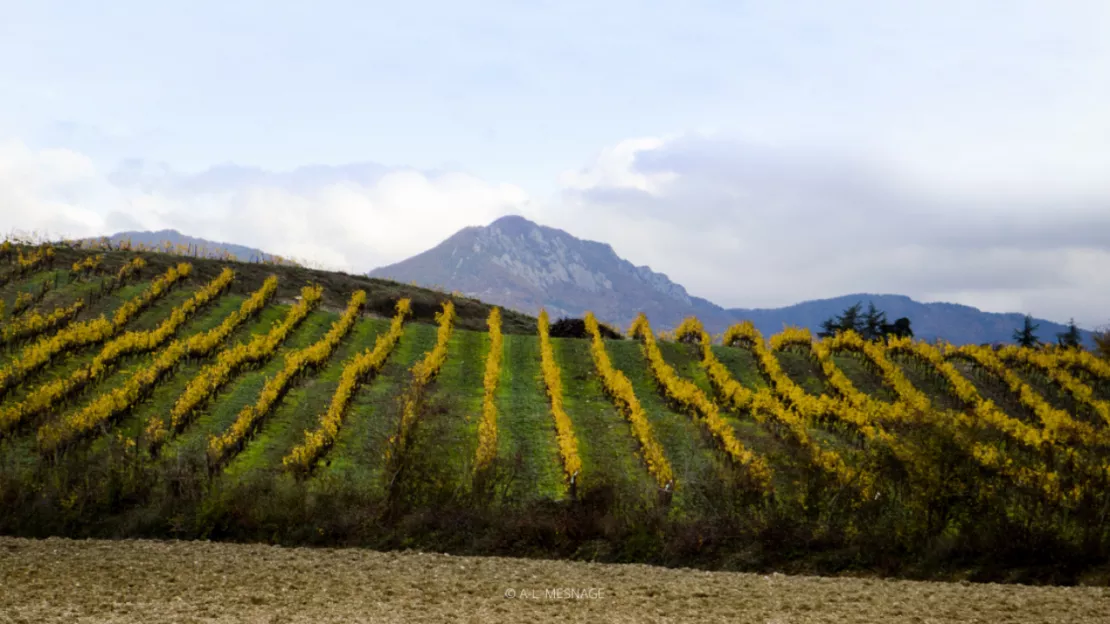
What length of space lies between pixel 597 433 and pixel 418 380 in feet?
22.4

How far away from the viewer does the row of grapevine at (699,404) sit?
19.1 meters

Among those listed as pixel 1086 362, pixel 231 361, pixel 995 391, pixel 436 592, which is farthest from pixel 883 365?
pixel 436 592

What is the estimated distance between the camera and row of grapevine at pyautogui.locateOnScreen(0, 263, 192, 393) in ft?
86.5

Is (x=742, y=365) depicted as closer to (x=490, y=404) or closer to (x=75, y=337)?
(x=490, y=404)

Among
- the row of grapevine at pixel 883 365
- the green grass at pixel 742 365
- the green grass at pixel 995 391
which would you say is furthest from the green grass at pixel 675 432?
the green grass at pixel 995 391

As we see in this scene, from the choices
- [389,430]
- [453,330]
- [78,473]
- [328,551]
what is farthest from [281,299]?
[328,551]

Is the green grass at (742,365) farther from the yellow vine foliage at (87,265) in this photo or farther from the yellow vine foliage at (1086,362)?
the yellow vine foliage at (87,265)

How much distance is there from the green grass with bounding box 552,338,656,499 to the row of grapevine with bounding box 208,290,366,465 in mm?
9623

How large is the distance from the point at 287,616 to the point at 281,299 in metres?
33.8

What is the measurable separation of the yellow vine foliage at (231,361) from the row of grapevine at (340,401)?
3556mm

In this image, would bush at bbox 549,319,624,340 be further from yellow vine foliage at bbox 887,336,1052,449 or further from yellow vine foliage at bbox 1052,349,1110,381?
yellow vine foliage at bbox 1052,349,1110,381

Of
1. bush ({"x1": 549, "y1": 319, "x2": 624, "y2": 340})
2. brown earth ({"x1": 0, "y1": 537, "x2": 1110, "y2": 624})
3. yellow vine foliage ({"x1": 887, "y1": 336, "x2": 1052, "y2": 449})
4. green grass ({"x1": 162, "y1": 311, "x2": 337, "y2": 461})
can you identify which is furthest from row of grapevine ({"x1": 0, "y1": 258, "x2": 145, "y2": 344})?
yellow vine foliage ({"x1": 887, "y1": 336, "x2": 1052, "y2": 449})

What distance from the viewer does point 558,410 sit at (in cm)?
2666

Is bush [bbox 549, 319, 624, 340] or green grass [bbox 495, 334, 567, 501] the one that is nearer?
green grass [bbox 495, 334, 567, 501]
